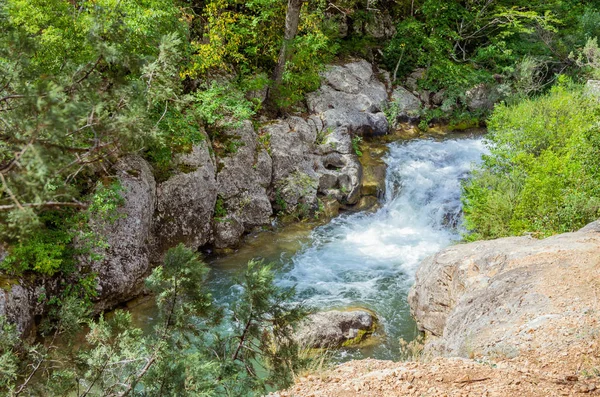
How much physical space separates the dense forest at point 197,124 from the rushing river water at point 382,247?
4.62 feet

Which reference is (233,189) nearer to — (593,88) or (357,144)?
(357,144)

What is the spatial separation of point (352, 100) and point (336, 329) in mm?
12366

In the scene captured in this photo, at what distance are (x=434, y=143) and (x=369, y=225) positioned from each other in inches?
257

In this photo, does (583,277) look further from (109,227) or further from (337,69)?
(337,69)

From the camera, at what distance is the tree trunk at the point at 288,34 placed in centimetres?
1602

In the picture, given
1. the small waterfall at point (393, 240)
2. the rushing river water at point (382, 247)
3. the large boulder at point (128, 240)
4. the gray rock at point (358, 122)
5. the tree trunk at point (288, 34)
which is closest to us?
the large boulder at point (128, 240)

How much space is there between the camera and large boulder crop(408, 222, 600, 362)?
6207 millimetres

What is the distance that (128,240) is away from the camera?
1072 cm

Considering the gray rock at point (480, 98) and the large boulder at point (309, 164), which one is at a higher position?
the gray rock at point (480, 98)

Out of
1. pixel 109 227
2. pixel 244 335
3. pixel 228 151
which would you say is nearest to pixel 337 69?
pixel 228 151

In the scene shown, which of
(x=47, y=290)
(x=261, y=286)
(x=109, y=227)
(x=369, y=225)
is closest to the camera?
(x=261, y=286)

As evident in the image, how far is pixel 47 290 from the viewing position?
30.3ft

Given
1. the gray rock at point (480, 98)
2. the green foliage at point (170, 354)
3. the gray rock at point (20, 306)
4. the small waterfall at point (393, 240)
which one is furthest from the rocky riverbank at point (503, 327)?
the gray rock at point (480, 98)

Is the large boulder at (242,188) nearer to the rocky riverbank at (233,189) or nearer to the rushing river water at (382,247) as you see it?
the rocky riverbank at (233,189)
